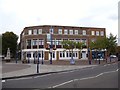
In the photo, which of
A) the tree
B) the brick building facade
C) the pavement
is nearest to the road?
the pavement

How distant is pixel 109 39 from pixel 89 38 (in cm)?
2070

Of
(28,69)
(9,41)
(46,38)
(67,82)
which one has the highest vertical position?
(46,38)

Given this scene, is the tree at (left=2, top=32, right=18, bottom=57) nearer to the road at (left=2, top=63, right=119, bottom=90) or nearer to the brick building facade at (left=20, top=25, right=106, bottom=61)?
the brick building facade at (left=20, top=25, right=106, bottom=61)

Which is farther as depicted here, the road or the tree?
the tree

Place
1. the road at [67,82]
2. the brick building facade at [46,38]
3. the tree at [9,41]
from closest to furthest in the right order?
the road at [67,82], the brick building facade at [46,38], the tree at [9,41]

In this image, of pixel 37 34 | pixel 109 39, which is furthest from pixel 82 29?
pixel 109 39

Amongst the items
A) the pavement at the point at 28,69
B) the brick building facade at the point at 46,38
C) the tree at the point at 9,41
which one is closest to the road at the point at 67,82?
the pavement at the point at 28,69

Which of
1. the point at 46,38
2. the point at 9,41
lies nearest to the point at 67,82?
the point at 46,38

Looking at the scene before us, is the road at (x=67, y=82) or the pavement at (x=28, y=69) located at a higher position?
the road at (x=67, y=82)

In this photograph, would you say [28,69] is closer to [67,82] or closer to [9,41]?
[67,82]

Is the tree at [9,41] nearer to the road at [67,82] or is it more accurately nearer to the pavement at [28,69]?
the pavement at [28,69]

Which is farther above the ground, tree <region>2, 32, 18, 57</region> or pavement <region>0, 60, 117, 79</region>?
tree <region>2, 32, 18, 57</region>

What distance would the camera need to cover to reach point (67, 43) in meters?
56.1

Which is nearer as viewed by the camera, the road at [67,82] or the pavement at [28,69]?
the road at [67,82]
